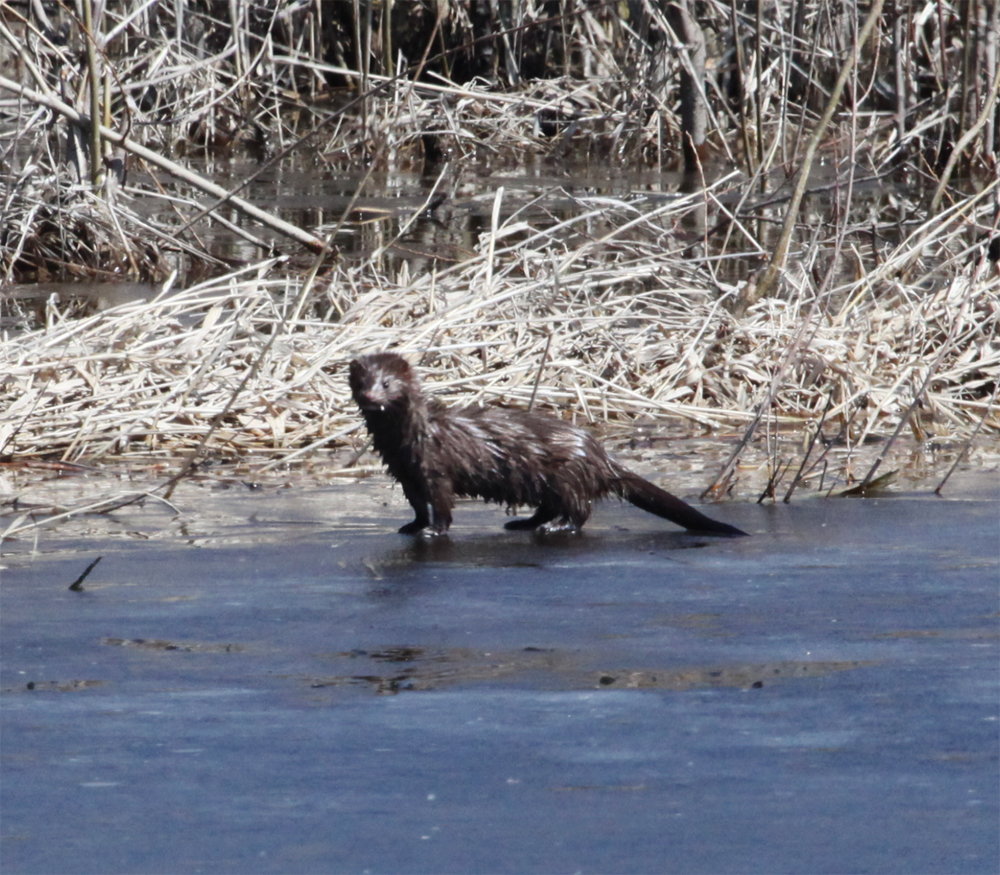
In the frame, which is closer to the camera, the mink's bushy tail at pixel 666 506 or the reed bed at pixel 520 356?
the mink's bushy tail at pixel 666 506

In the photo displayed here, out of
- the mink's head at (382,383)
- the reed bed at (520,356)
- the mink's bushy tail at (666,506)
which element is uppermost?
the mink's head at (382,383)

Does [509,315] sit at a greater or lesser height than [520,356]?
greater

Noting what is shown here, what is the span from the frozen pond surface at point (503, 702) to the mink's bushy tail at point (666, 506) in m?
0.12

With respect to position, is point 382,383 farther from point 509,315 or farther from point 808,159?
point 509,315

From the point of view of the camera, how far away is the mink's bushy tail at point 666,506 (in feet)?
18.3

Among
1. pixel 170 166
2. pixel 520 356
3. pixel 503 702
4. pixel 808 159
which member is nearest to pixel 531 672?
pixel 503 702

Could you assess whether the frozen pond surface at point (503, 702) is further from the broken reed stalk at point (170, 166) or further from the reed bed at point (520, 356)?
the broken reed stalk at point (170, 166)

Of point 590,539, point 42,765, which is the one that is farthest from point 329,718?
point 590,539

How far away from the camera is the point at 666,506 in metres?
5.69

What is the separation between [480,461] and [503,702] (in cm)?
228

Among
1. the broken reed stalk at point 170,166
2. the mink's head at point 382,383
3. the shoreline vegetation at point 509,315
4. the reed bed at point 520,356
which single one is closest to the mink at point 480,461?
the mink's head at point 382,383

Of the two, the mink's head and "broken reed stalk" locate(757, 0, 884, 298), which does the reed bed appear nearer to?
"broken reed stalk" locate(757, 0, 884, 298)

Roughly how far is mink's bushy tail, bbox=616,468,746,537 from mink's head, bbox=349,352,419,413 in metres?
0.77

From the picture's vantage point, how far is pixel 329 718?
348 cm
